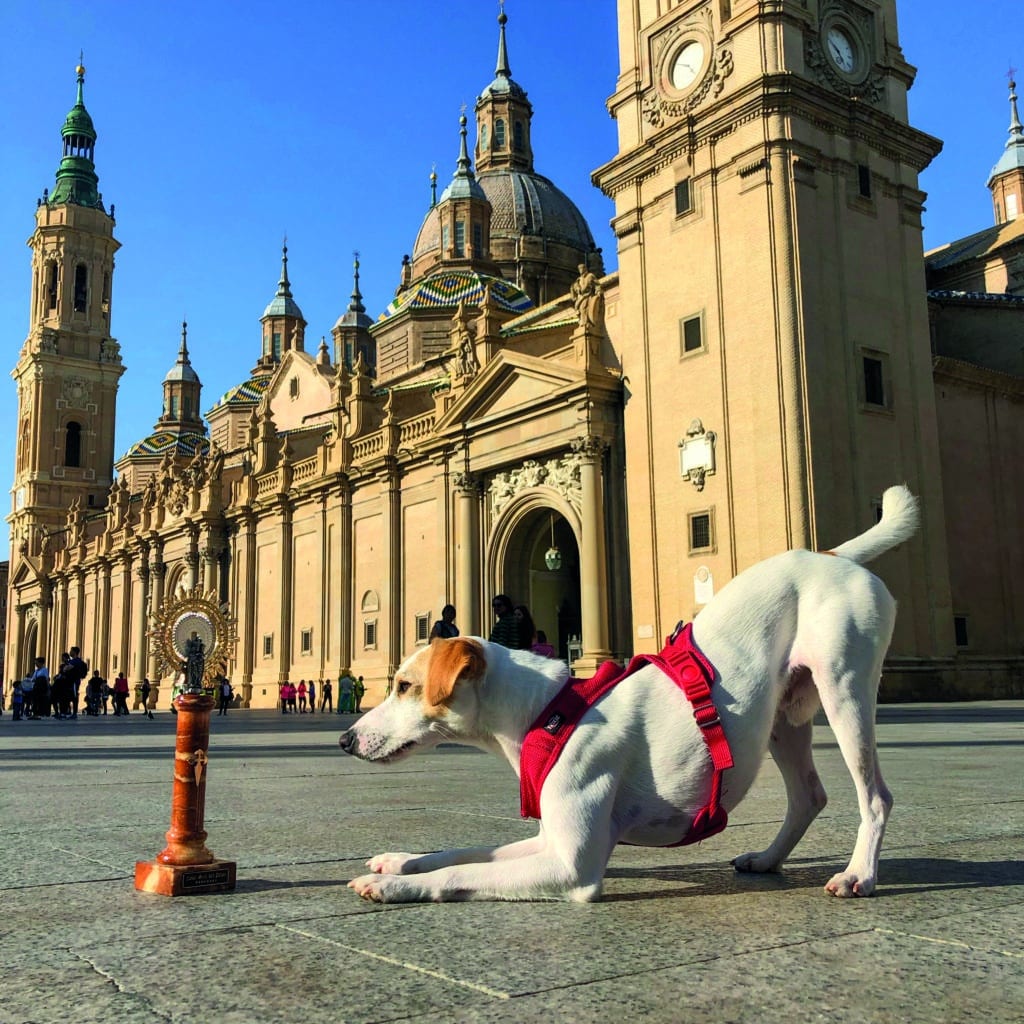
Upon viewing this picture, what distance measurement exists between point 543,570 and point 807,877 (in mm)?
29215

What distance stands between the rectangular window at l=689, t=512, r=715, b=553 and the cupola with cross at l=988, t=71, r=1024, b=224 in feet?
102

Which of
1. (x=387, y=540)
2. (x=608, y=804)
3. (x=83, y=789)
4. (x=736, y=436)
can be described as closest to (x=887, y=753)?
(x=83, y=789)

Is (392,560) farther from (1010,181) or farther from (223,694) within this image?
(1010,181)

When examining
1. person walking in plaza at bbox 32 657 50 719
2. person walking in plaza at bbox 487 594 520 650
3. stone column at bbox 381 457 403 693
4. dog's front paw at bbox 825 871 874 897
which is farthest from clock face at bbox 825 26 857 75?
dog's front paw at bbox 825 871 874 897

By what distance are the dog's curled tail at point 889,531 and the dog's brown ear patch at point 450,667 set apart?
1.32 metres

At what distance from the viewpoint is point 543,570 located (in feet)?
108

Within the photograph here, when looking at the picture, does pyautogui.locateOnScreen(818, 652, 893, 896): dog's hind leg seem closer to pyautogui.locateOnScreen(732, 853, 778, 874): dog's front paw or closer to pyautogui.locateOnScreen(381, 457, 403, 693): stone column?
pyautogui.locateOnScreen(732, 853, 778, 874): dog's front paw

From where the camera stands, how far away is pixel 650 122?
29.3 metres

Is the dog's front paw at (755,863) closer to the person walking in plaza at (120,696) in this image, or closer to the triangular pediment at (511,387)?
the triangular pediment at (511,387)

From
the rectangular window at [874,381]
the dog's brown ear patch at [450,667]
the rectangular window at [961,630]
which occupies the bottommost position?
the dog's brown ear patch at [450,667]

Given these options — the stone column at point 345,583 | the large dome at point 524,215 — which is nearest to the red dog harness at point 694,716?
the stone column at point 345,583

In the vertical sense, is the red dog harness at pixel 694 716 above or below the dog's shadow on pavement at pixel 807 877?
above

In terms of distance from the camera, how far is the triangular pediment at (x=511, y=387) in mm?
29172

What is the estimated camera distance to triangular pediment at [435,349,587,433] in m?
29.2
